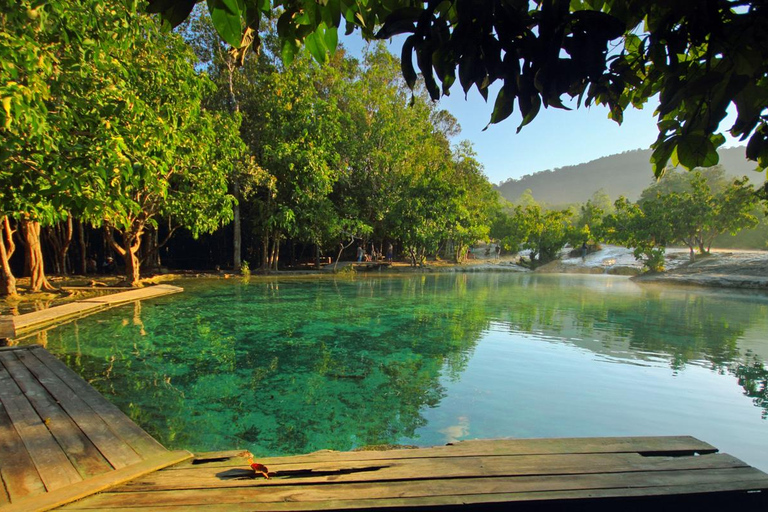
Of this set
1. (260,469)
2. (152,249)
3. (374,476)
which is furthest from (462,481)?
(152,249)

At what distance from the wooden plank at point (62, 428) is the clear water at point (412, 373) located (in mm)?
738

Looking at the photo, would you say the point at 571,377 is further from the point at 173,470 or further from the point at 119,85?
the point at 119,85

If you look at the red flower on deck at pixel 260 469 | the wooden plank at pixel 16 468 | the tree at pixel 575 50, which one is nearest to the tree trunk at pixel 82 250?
the wooden plank at pixel 16 468

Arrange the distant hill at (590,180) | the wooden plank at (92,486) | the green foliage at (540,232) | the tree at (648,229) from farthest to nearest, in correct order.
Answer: the distant hill at (590,180), the green foliage at (540,232), the tree at (648,229), the wooden plank at (92,486)

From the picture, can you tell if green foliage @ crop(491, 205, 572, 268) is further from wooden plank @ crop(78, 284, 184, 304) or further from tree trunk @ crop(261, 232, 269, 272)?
wooden plank @ crop(78, 284, 184, 304)

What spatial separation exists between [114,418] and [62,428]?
0.87 ft

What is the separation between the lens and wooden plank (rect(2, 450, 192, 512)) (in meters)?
1.70

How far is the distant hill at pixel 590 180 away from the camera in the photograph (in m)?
111

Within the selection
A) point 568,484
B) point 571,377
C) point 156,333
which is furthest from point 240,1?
point 156,333

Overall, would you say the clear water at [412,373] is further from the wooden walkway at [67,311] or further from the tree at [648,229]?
the tree at [648,229]

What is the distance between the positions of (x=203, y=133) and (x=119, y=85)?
381 cm

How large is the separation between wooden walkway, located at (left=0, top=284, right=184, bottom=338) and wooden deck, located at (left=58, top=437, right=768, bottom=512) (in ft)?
15.5

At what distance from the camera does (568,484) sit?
6.17 feet

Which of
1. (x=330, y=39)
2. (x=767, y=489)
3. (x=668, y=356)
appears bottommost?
(x=668, y=356)
